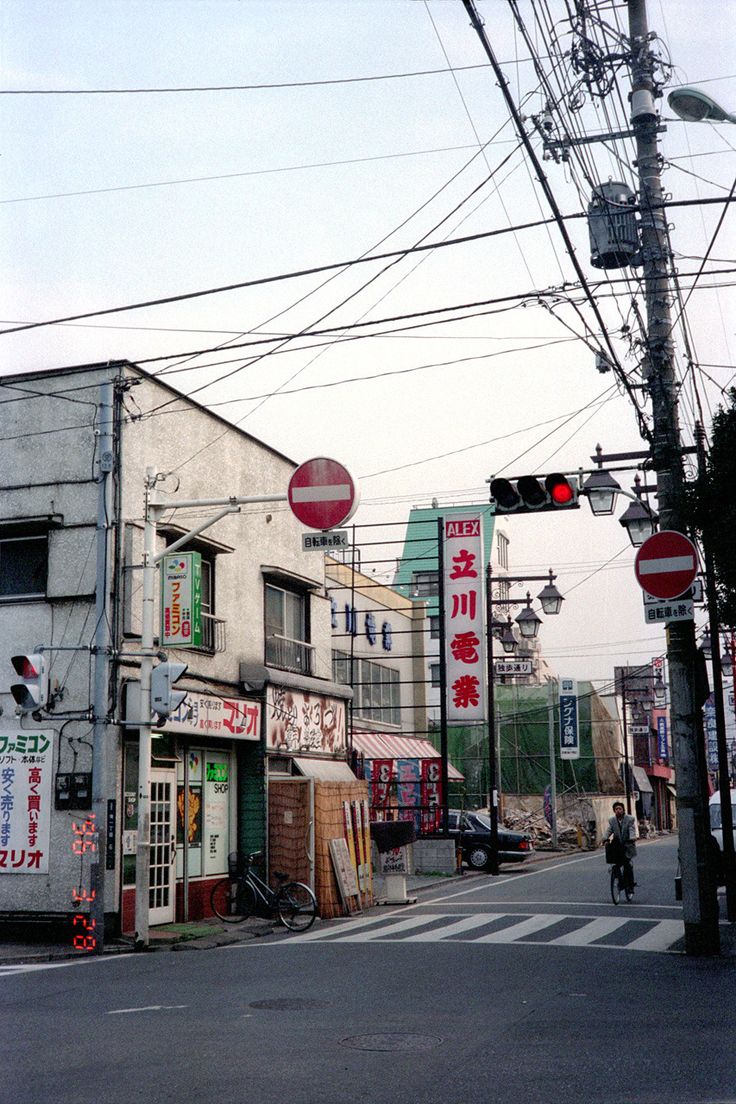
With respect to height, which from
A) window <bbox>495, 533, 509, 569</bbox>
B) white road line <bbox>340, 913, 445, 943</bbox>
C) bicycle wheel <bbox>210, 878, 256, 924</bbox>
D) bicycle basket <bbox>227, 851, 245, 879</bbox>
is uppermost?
window <bbox>495, 533, 509, 569</bbox>

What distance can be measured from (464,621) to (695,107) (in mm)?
19721

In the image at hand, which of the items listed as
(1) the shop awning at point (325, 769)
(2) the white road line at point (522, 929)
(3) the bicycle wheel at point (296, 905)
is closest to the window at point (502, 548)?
(1) the shop awning at point (325, 769)

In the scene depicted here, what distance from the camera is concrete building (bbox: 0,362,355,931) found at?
1772cm

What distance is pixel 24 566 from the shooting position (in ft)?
62.4

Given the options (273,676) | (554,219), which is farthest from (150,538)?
(554,219)

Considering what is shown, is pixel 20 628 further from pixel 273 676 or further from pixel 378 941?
pixel 378 941

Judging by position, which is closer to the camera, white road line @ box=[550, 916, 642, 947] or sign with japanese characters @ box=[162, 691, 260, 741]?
white road line @ box=[550, 916, 642, 947]

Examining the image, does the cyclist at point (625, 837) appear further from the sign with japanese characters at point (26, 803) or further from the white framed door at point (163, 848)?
the sign with japanese characters at point (26, 803)

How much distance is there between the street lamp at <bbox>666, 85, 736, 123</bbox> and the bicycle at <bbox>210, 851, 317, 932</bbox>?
13124 millimetres

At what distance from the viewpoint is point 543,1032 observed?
29.3ft

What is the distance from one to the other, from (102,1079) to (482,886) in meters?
21.7

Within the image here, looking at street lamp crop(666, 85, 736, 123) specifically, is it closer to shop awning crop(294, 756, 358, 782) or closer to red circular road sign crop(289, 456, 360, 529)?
red circular road sign crop(289, 456, 360, 529)

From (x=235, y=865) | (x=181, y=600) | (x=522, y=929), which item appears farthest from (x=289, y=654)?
(x=522, y=929)

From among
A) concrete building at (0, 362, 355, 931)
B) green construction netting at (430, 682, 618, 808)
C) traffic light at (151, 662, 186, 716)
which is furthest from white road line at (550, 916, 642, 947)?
green construction netting at (430, 682, 618, 808)
